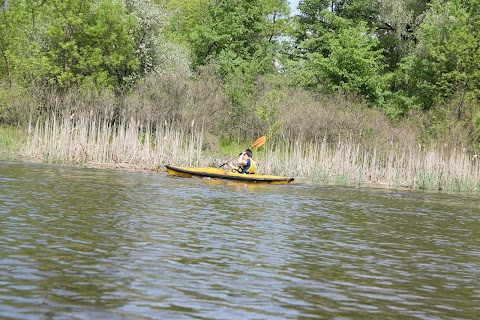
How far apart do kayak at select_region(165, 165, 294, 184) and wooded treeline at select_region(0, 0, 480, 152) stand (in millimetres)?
7007

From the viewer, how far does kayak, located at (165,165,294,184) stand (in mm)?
22672

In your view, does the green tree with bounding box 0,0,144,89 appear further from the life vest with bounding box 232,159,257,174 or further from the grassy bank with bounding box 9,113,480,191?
the life vest with bounding box 232,159,257,174

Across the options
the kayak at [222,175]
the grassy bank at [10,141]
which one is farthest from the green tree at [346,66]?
the kayak at [222,175]

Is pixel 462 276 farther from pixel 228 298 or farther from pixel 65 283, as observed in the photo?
pixel 65 283

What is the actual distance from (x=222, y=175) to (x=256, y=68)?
63.5 feet

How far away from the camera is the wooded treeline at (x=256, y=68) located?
33.0 metres

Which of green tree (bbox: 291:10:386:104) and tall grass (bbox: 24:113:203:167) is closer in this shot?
tall grass (bbox: 24:113:203:167)

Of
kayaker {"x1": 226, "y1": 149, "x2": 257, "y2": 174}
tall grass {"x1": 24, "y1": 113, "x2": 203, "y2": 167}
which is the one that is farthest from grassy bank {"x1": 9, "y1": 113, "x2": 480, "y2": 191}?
kayaker {"x1": 226, "y1": 149, "x2": 257, "y2": 174}

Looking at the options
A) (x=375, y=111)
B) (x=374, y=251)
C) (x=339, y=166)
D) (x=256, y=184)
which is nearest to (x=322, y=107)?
(x=375, y=111)

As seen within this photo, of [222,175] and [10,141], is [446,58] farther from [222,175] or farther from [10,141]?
[10,141]

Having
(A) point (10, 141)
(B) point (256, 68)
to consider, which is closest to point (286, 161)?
(A) point (10, 141)

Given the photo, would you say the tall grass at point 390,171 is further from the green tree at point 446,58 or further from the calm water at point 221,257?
the green tree at point 446,58

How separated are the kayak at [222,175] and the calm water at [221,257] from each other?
5106mm

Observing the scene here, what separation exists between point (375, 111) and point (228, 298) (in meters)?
31.2
